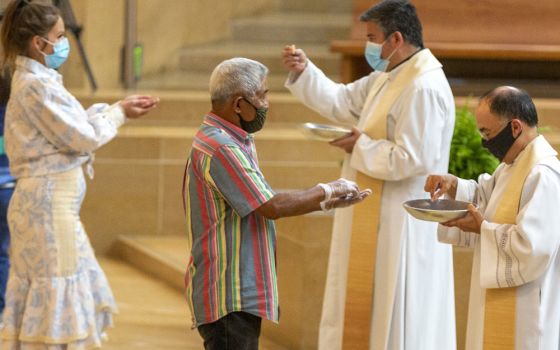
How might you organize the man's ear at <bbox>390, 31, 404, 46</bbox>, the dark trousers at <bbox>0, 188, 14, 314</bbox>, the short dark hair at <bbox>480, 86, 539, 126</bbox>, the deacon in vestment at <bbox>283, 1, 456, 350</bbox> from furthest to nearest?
the dark trousers at <bbox>0, 188, 14, 314</bbox> → the man's ear at <bbox>390, 31, 404, 46</bbox> → the deacon in vestment at <bbox>283, 1, 456, 350</bbox> → the short dark hair at <bbox>480, 86, 539, 126</bbox>

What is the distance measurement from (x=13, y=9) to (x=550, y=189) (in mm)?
2416

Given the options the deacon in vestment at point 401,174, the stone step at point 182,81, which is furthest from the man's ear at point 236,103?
the stone step at point 182,81

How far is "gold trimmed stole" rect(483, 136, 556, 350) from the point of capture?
391cm

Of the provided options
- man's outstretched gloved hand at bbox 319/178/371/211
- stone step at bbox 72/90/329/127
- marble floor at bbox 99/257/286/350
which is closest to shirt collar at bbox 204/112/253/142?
man's outstretched gloved hand at bbox 319/178/371/211

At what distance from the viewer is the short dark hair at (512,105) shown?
3914mm

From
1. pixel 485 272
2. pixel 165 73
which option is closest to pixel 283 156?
pixel 165 73

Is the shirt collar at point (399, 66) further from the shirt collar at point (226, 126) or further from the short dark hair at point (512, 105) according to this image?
the shirt collar at point (226, 126)

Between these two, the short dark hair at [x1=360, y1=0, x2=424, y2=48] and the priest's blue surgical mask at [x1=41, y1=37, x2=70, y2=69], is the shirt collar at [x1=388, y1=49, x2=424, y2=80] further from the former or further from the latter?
the priest's blue surgical mask at [x1=41, y1=37, x2=70, y2=69]

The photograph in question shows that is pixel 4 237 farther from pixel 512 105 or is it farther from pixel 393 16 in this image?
pixel 512 105

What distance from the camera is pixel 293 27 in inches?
383

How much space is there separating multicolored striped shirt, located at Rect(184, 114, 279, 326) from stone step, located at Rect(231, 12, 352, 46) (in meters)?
5.77

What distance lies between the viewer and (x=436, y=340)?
5.04 metres

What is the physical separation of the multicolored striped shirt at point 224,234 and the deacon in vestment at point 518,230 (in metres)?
0.71

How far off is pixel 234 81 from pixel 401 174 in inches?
52.1
